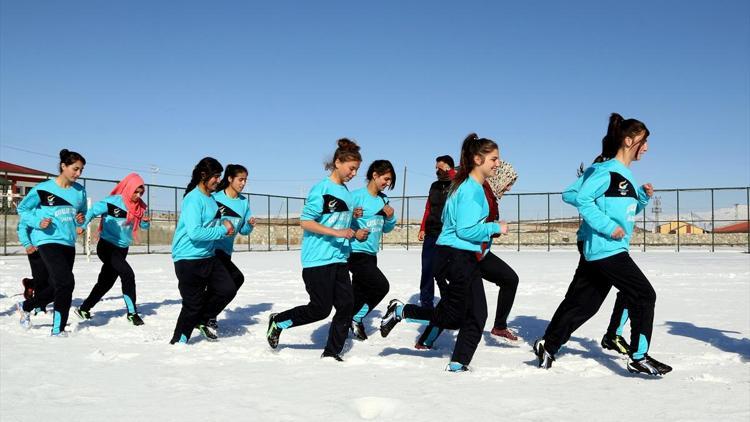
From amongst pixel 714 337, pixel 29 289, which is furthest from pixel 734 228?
pixel 29 289

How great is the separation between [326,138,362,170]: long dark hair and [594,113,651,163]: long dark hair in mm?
1725

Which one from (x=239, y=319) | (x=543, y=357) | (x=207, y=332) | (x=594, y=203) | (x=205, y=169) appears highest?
(x=205, y=169)

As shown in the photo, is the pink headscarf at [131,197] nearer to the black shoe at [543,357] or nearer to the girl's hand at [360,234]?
the girl's hand at [360,234]

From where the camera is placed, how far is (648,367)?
398 centimetres

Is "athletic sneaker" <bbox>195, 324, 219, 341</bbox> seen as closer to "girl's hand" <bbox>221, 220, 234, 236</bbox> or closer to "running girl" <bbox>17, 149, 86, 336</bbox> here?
"girl's hand" <bbox>221, 220, 234, 236</bbox>

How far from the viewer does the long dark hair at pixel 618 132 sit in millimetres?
4188

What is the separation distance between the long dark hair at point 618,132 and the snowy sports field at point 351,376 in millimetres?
1475

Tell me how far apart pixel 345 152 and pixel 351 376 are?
5.26 ft

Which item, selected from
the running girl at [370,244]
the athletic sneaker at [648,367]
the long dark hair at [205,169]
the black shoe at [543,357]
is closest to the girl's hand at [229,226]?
the long dark hair at [205,169]

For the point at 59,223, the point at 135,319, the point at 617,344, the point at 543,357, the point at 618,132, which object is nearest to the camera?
the point at 618,132

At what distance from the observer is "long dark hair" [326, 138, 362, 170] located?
186 inches

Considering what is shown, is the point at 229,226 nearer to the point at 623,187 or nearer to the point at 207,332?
the point at 207,332

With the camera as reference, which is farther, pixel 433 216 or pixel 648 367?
pixel 433 216

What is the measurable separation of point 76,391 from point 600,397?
2.96m
